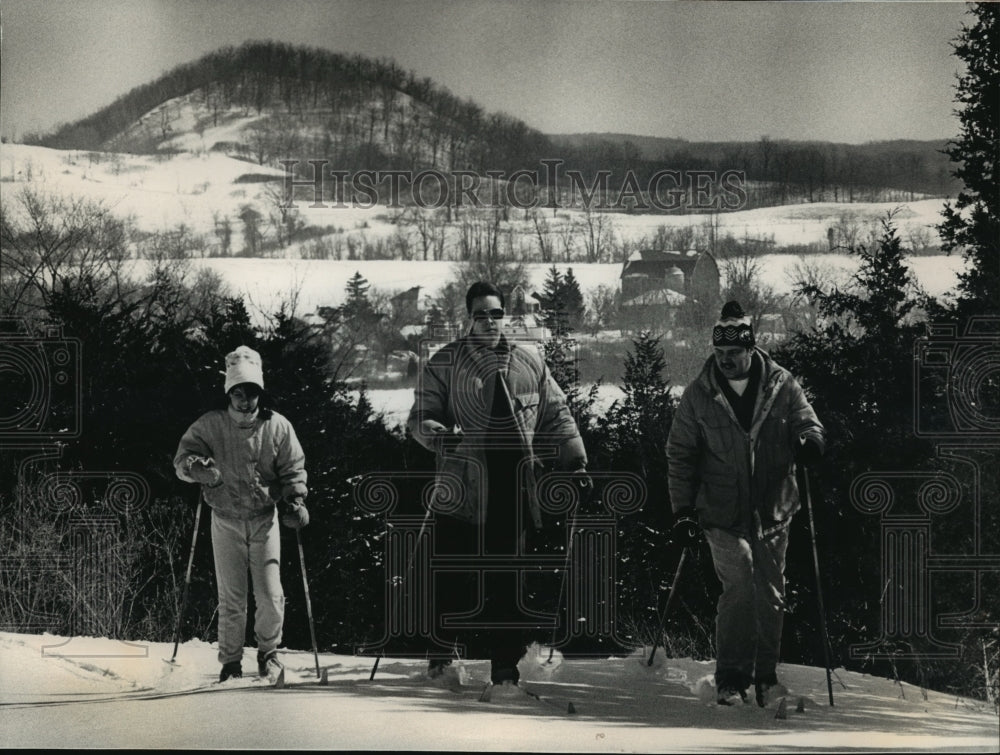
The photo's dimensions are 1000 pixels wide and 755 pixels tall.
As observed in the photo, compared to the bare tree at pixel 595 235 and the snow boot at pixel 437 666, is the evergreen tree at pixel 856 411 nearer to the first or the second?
the bare tree at pixel 595 235

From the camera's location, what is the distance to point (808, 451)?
827 centimetres

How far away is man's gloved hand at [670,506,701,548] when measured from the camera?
8.27 meters

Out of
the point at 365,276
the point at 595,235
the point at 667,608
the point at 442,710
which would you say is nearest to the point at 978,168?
the point at 595,235

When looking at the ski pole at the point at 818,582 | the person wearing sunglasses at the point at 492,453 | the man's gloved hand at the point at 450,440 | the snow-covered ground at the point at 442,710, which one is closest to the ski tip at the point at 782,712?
the snow-covered ground at the point at 442,710

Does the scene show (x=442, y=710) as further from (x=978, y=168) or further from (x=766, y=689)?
(x=978, y=168)

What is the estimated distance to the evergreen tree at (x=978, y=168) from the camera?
9414 mm

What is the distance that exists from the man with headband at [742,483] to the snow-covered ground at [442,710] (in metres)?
0.35

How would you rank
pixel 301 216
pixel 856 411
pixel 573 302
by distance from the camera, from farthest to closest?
pixel 301 216, pixel 573 302, pixel 856 411

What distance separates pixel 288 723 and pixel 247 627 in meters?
1.07

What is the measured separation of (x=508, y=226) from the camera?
9570 millimetres

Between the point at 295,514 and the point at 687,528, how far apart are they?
2.18 meters

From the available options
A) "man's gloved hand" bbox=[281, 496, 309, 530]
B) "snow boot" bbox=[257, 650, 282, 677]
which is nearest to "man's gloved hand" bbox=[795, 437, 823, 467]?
"man's gloved hand" bbox=[281, 496, 309, 530]

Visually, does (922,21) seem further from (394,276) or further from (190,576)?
(190,576)

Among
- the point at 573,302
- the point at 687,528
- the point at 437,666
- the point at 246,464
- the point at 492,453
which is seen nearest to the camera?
the point at 687,528
